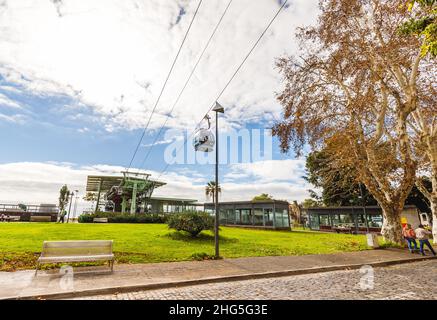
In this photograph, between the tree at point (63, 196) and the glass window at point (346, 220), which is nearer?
the glass window at point (346, 220)

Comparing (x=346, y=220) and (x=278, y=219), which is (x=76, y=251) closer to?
(x=278, y=219)

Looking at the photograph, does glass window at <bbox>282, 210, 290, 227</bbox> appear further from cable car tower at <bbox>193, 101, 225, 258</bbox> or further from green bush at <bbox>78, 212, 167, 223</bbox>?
cable car tower at <bbox>193, 101, 225, 258</bbox>

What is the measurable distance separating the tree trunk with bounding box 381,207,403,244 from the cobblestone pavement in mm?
7855

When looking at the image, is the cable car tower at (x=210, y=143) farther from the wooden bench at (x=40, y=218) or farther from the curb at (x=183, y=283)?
the wooden bench at (x=40, y=218)

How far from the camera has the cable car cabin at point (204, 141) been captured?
406 inches

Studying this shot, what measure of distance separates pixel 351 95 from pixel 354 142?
3.40 meters

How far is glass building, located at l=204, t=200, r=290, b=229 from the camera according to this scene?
30.9m

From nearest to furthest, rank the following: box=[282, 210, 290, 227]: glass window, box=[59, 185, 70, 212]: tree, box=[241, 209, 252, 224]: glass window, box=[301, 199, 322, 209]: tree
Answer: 1. box=[282, 210, 290, 227]: glass window
2. box=[241, 209, 252, 224]: glass window
3. box=[59, 185, 70, 212]: tree
4. box=[301, 199, 322, 209]: tree

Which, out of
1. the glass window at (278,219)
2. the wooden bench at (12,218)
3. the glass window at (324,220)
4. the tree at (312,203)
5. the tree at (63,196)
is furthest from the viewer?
the tree at (312,203)

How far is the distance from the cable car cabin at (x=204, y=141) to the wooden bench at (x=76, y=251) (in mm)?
4803

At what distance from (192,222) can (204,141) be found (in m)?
6.23

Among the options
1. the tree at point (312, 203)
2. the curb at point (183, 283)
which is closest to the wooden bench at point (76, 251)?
the curb at point (183, 283)

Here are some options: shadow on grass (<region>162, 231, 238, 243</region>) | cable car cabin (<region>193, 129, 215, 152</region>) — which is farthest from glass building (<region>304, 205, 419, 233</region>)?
cable car cabin (<region>193, 129, 215, 152</region>)
